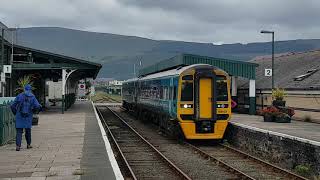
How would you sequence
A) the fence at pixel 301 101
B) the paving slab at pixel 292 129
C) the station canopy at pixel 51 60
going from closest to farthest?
the paving slab at pixel 292 129
the fence at pixel 301 101
the station canopy at pixel 51 60

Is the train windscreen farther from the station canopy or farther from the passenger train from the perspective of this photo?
the station canopy

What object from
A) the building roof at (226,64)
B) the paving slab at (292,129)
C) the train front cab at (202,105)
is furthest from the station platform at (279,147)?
the building roof at (226,64)

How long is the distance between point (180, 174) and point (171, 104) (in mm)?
7499

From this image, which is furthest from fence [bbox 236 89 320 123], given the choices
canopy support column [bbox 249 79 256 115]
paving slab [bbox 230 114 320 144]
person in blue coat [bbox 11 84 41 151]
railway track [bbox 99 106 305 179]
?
person in blue coat [bbox 11 84 41 151]

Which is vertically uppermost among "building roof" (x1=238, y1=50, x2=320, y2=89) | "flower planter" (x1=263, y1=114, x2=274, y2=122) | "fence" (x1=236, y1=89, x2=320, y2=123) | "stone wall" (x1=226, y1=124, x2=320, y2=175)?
"building roof" (x1=238, y1=50, x2=320, y2=89)

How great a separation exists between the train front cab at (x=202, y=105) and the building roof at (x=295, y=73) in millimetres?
11223

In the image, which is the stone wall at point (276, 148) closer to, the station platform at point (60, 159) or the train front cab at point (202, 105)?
the train front cab at point (202, 105)

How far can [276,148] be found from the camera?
14836 millimetres

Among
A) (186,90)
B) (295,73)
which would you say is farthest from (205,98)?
(295,73)

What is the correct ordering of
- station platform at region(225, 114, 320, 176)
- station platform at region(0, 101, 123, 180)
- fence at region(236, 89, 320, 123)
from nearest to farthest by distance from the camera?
station platform at region(0, 101, 123, 180)
station platform at region(225, 114, 320, 176)
fence at region(236, 89, 320, 123)

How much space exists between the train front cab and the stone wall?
0.81 m

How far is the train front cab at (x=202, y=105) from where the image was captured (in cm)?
1834

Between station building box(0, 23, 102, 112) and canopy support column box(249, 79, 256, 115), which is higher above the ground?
station building box(0, 23, 102, 112)

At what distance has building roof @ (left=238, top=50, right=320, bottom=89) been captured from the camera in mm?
31022
